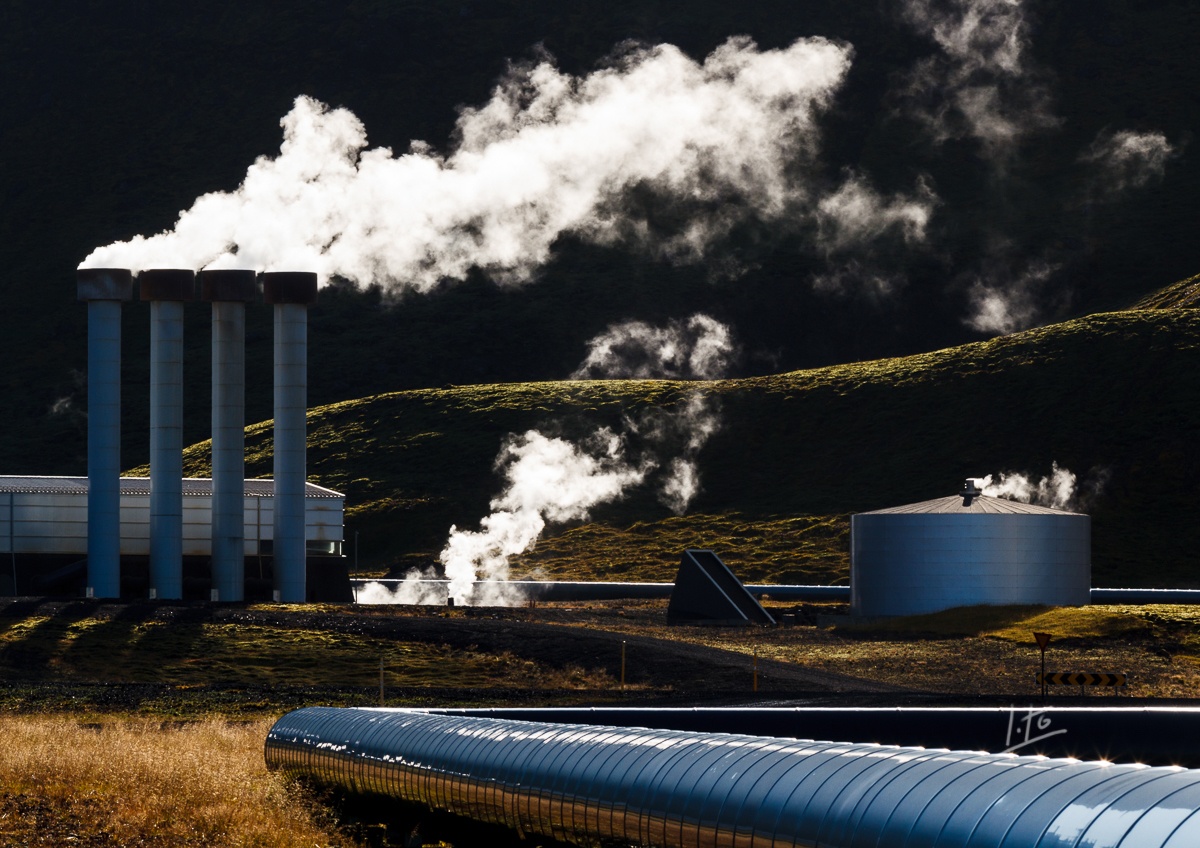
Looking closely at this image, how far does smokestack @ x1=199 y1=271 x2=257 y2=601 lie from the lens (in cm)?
7369

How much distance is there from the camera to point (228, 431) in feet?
244

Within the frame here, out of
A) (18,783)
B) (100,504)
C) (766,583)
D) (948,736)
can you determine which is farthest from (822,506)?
(18,783)

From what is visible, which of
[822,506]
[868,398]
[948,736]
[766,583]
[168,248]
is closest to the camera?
[948,736]

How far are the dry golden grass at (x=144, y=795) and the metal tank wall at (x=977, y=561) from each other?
47795mm

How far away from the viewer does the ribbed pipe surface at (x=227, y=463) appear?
73688mm

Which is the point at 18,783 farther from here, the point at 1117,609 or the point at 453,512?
the point at 453,512

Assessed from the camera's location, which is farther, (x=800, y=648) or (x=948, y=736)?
(x=800, y=648)

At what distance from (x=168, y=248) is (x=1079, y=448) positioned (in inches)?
2855

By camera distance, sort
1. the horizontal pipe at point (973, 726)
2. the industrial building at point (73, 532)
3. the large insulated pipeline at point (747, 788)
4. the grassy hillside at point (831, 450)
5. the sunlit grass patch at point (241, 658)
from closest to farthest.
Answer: the large insulated pipeline at point (747, 788)
the horizontal pipe at point (973, 726)
the sunlit grass patch at point (241, 658)
the industrial building at point (73, 532)
the grassy hillside at point (831, 450)

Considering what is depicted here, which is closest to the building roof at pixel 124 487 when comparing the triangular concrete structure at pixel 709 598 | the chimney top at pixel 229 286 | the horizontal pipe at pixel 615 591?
the chimney top at pixel 229 286

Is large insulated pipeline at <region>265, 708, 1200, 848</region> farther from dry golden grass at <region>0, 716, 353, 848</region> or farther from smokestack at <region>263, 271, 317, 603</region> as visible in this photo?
smokestack at <region>263, 271, 317, 603</region>

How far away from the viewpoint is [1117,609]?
6888 cm

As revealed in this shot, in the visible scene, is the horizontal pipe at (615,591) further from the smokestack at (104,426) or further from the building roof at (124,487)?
the smokestack at (104,426)

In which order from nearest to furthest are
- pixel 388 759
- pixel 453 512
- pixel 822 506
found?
1. pixel 388 759
2. pixel 822 506
3. pixel 453 512
